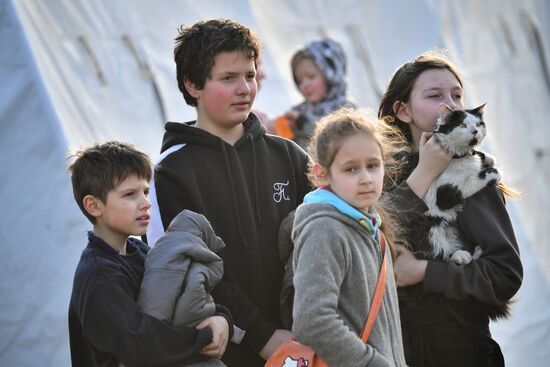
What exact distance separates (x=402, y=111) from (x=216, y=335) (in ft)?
3.60

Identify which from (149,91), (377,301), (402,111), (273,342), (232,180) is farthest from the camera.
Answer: (149,91)

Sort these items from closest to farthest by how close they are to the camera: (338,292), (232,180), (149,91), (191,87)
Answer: (338,292), (232,180), (191,87), (149,91)

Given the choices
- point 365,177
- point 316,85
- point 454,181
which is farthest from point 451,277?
point 316,85

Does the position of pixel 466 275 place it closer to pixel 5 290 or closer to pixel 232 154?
pixel 232 154

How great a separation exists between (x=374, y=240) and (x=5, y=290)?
227 centimetres

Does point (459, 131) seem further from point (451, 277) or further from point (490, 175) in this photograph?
point (451, 277)

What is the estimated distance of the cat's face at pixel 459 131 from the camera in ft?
8.74

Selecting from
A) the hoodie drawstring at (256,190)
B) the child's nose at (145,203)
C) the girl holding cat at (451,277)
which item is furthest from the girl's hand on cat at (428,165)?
the child's nose at (145,203)

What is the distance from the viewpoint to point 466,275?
8.46 ft

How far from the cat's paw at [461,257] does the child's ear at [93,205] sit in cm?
114

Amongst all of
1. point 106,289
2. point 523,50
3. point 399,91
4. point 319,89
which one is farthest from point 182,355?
point 523,50

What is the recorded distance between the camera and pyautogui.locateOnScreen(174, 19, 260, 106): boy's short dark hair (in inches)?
108

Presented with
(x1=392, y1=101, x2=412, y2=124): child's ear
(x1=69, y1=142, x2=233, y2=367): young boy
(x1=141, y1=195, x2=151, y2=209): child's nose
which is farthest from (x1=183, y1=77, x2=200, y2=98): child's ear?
(x1=392, y1=101, x2=412, y2=124): child's ear

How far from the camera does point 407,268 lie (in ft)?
8.67
